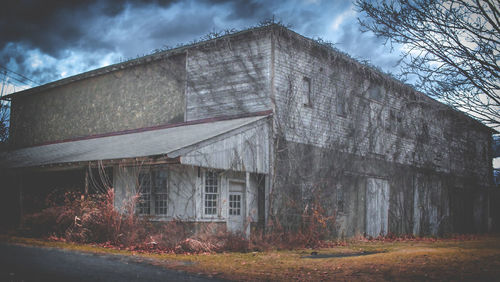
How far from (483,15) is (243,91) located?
9.89m

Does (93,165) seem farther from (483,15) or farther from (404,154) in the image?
(404,154)

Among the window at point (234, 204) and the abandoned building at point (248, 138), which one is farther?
the window at point (234, 204)

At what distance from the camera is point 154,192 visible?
15.2m

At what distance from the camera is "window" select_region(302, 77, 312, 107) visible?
1752cm

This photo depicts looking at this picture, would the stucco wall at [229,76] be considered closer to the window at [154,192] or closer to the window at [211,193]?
the window at [211,193]

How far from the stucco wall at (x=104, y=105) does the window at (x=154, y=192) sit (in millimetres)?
3967

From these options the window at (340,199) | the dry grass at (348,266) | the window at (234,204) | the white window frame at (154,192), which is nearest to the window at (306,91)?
the window at (340,199)

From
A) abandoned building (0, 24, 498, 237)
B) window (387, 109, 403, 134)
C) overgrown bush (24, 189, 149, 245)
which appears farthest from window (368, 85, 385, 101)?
overgrown bush (24, 189, 149, 245)

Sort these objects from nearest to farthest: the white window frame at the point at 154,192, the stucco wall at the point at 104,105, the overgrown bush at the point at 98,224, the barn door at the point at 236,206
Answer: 1. the overgrown bush at the point at 98,224
2. the white window frame at the point at 154,192
3. the barn door at the point at 236,206
4. the stucco wall at the point at 104,105

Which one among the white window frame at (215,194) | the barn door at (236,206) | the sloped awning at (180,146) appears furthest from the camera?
the barn door at (236,206)

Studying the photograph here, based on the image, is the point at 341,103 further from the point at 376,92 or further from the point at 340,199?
the point at 340,199

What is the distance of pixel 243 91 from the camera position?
17.0 meters

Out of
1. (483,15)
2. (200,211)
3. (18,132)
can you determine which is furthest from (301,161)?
(18,132)

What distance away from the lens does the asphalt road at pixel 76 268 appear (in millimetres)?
7480
